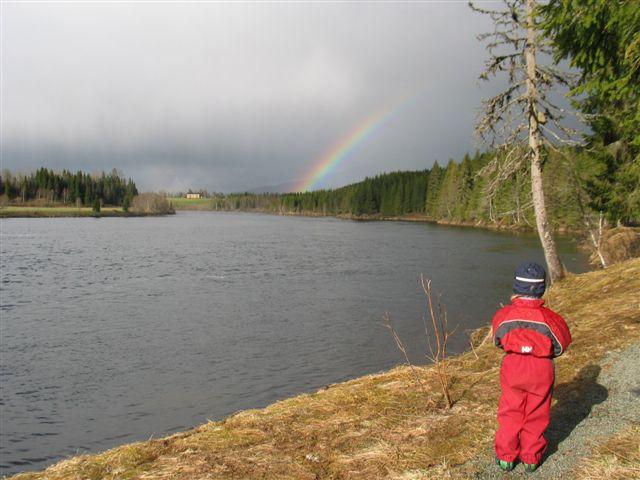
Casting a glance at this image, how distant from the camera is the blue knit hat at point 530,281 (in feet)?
17.3

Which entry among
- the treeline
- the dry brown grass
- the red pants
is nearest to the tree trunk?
the dry brown grass

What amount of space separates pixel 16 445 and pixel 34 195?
678 ft

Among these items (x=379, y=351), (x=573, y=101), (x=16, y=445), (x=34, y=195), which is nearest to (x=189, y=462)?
(x=16, y=445)

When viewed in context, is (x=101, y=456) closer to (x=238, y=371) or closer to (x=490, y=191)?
(x=238, y=371)

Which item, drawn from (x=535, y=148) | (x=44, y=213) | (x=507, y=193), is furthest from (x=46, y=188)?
(x=535, y=148)

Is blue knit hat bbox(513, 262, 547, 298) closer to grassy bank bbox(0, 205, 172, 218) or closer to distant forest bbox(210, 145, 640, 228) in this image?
distant forest bbox(210, 145, 640, 228)

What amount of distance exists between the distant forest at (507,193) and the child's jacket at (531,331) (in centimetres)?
1059

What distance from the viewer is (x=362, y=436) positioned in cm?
625

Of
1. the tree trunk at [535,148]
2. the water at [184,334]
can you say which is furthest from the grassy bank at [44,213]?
the tree trunk at [535,148]

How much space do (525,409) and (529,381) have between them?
0.31 meters

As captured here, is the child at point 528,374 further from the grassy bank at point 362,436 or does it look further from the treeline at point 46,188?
the treeline at point 46,188

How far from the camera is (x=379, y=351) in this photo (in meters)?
19.2

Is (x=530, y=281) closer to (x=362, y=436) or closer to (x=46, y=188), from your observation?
(x=362, y=436)

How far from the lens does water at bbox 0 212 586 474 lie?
1385cm
